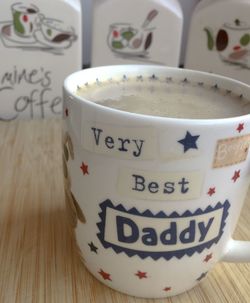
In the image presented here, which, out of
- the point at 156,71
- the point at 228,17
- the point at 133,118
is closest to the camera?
the point at 133,118

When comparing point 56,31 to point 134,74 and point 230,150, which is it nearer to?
point 134,74

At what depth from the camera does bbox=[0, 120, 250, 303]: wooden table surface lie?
0.83 feet

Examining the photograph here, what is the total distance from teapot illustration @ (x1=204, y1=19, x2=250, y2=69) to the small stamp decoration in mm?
327

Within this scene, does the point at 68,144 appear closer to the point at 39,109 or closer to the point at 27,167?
the point at 27,167

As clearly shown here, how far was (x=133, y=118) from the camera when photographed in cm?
20

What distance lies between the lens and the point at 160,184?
21cm

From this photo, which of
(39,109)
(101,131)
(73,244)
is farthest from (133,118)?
(39,109)

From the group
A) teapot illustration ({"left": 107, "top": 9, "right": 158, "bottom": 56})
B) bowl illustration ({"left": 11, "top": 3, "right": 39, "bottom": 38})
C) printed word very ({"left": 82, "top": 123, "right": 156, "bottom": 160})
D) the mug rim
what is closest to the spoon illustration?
teapot illustration ({"left": 107, "top": 9, "right": 158, "bottom": 56})

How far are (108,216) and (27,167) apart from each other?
0.63 feet

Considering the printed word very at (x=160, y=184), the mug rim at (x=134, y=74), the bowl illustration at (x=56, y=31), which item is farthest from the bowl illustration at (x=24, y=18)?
the printed word very at (x=160, y=184)

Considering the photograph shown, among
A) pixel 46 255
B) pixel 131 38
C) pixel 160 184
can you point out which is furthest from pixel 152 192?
pixel 131 38

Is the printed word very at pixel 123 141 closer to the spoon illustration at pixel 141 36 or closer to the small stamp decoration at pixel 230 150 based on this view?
the small stamp decoration at pixel 230 150

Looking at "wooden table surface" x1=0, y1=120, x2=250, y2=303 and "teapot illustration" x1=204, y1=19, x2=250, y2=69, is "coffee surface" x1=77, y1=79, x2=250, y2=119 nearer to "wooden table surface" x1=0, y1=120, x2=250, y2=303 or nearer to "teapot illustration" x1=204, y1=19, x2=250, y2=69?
"wooden table surface" x1=0, y1=120, x2=250, y2=303

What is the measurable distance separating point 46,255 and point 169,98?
5.4 inches
